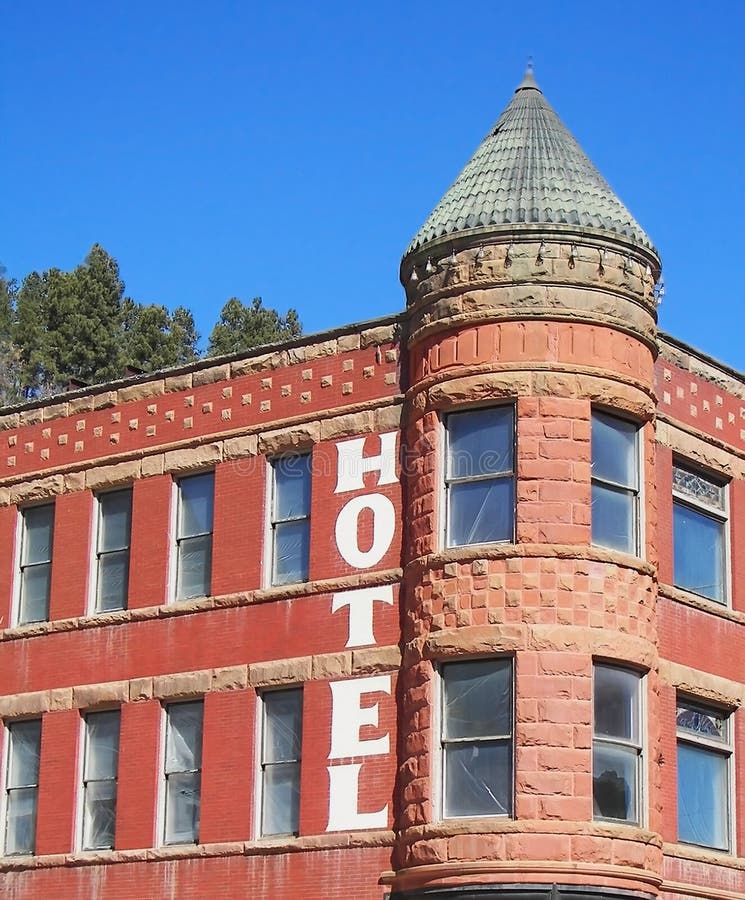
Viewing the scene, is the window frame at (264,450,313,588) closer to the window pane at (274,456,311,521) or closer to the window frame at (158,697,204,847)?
the window pane at (274,456,311,521)

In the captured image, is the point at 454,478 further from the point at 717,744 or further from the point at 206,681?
the point at 717,744

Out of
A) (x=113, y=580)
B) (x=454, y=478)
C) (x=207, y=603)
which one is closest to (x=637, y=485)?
(x=454, y=478)

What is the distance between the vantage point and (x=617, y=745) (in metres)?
21.9

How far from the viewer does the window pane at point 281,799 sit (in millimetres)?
23844

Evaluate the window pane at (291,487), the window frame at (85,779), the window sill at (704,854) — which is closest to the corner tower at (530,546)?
the window sill at (704,854)

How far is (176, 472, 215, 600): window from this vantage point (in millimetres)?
26062

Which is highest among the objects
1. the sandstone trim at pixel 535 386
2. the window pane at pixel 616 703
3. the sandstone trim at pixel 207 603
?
the sandstone trim at pixel 535 386

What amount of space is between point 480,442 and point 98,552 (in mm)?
7380

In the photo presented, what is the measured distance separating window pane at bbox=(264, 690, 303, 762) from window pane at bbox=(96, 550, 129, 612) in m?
3.51

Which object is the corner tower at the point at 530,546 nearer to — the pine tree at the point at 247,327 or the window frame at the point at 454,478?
the window frame at the point at 454,478

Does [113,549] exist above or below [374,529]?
above

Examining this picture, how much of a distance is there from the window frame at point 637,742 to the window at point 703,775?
183cm

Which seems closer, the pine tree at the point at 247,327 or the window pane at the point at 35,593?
the window pane at the point at 35,593

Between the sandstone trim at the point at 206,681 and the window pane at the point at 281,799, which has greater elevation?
the sandstone trim at the point at 206,681
